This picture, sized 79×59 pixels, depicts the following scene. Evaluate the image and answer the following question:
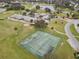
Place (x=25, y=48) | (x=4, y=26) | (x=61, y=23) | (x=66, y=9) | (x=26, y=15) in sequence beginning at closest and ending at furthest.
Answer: (x=25, y=48), (x=4, y=26), (x=61, y=23), (x=26, y=15), (x=66, y=9)

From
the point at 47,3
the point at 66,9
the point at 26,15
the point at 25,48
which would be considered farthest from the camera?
the point at 47,3

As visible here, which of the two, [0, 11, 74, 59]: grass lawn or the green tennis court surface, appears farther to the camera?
the green tennis court surface

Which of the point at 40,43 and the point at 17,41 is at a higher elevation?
the point at 17,41

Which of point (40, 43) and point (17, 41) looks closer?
point (17, 41)

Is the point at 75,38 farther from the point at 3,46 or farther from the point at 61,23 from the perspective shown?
the point at 3,46

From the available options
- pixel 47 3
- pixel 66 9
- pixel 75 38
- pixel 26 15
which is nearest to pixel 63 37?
pixel 75 38
